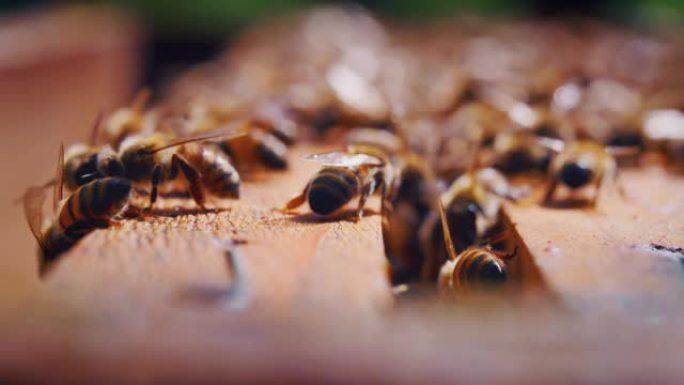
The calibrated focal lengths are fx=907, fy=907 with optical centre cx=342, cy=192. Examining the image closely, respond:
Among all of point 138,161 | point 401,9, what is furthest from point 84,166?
point 401,9

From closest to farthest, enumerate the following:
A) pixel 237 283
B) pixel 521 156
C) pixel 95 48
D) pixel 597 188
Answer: pixel 237 283 → pixel 597 188 → pixel 521 156 → pixel 95 48

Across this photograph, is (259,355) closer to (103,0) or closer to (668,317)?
(668,317)

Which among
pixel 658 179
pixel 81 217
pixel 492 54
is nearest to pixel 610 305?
pixel 81 217

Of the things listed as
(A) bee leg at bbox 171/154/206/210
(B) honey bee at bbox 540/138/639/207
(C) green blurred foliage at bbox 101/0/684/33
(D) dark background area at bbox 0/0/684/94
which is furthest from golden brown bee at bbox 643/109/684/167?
(C) green blurred foliage at bbox 101/0/684/33

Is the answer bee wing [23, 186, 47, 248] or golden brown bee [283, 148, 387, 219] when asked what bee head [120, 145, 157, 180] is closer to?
bee wing [23, 186, 47, 248]

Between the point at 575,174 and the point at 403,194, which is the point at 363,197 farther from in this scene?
the point at 575,174

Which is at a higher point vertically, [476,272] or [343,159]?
[343,159]
